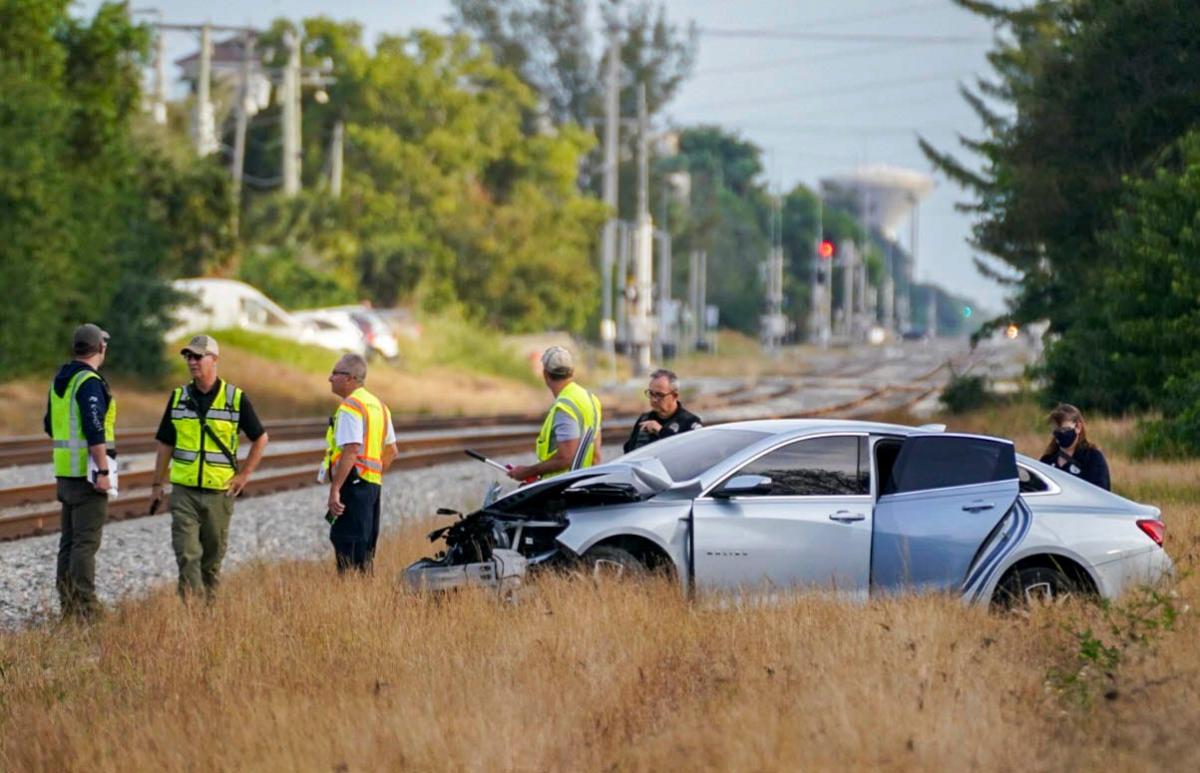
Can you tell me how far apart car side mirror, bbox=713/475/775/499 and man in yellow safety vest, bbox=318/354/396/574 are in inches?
81.2

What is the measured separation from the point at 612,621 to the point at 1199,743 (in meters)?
3.58

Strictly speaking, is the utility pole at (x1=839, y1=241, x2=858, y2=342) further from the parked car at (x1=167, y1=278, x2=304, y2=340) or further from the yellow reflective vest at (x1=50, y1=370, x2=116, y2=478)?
the yellow reflective vest at (x1=50, y1=370, x2=116, y2=478)

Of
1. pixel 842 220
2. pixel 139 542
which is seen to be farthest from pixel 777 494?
pixel 842 220

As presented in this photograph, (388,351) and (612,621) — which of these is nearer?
(612,621)

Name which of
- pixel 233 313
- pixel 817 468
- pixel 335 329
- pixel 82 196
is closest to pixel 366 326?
pixel 335 329

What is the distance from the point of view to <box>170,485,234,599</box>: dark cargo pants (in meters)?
11.9

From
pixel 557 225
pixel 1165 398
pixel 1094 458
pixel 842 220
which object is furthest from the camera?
pixel 842 220

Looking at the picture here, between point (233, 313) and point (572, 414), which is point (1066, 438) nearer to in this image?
point (572, 414)

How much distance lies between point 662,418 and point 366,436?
227cm

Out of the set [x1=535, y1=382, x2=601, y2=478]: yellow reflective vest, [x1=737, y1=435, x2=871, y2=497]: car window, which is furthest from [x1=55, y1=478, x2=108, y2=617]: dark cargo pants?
[x1=737, y1=435, x2=871, y2=497]: car window

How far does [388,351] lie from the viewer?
47.9 m

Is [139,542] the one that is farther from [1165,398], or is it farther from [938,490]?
[1165,398]

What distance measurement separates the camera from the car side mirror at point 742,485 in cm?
1086

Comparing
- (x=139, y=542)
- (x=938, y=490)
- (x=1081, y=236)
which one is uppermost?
(x=1081, y=236)
